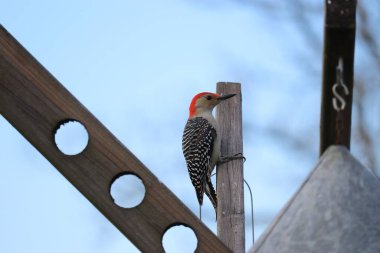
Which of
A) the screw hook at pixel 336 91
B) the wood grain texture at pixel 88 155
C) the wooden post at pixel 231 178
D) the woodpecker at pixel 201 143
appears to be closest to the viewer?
the screw hook at pixel 336 91

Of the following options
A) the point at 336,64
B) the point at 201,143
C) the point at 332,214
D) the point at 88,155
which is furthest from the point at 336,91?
the point at 201,143

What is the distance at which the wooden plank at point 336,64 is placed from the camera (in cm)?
207

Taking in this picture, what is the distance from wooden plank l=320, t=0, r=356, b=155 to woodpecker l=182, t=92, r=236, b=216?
4692mm

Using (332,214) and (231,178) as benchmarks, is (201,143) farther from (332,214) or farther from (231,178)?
(332,214)

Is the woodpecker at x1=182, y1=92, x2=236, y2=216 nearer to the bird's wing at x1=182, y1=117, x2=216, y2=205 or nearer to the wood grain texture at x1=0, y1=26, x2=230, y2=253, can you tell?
the bird's wing at x1=182, y1=117, x2=216, y2=205

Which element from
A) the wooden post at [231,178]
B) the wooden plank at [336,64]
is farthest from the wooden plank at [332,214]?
A: the wooden post at [231,178]

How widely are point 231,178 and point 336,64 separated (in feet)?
9.96

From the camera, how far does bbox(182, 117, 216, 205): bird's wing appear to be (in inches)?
281

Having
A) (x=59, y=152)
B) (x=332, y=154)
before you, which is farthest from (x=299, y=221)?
(x=59, y=152)

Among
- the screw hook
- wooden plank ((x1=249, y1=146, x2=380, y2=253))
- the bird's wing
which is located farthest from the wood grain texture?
the bird's wing

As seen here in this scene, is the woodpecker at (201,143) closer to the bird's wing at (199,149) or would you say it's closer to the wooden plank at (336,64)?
the bird's wing at (199,149)

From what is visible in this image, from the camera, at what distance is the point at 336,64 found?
6.93 feet

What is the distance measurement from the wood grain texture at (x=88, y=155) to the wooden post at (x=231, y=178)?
7.42 ft

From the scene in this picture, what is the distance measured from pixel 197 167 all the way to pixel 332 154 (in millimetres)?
5207
